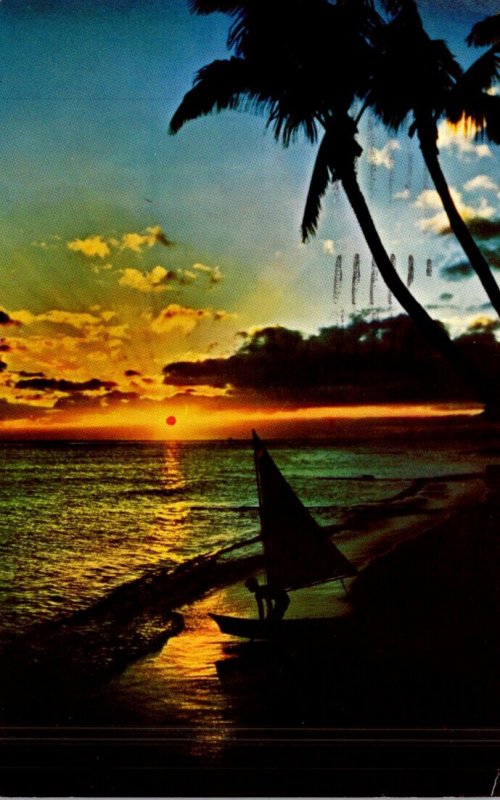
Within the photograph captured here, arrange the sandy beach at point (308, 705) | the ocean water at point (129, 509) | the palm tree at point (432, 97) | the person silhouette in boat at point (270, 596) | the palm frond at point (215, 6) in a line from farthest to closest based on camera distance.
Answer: the ocean water at point (129, 509) → the person silhouette in boat at point (270, 596) → the palm tree at point (432, 97) → the palm frond at point (215, 6) → the sandy beach at point (308, 705)

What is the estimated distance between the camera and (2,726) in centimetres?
412

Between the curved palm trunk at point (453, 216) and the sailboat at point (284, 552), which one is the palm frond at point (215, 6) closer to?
the curved palm trunk at point (453, 216)

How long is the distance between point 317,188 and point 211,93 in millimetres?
995

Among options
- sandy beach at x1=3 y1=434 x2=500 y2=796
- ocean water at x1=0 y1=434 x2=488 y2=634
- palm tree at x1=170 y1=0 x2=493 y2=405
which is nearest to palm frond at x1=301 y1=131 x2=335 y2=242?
palm tree at x1=170 y1=0 x2=493 y2=405

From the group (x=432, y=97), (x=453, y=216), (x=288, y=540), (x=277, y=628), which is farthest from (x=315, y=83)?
(x=277, y=628)

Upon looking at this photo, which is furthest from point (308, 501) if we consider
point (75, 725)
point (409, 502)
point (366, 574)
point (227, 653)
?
point (75, 725)

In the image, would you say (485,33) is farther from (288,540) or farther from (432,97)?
(288,540)

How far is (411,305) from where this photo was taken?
510 cm

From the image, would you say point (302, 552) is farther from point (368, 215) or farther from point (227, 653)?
point (368, 215)

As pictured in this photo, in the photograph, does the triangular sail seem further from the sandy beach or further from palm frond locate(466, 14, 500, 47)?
palm frond locate(466, 14, 500, 47)

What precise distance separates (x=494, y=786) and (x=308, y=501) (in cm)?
1107

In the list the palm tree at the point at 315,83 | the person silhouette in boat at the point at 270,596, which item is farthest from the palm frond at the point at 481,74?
the person silhouette in boat at the point at 270,596

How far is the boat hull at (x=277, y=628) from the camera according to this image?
484 centimetres

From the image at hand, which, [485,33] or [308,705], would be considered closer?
[308,705]
